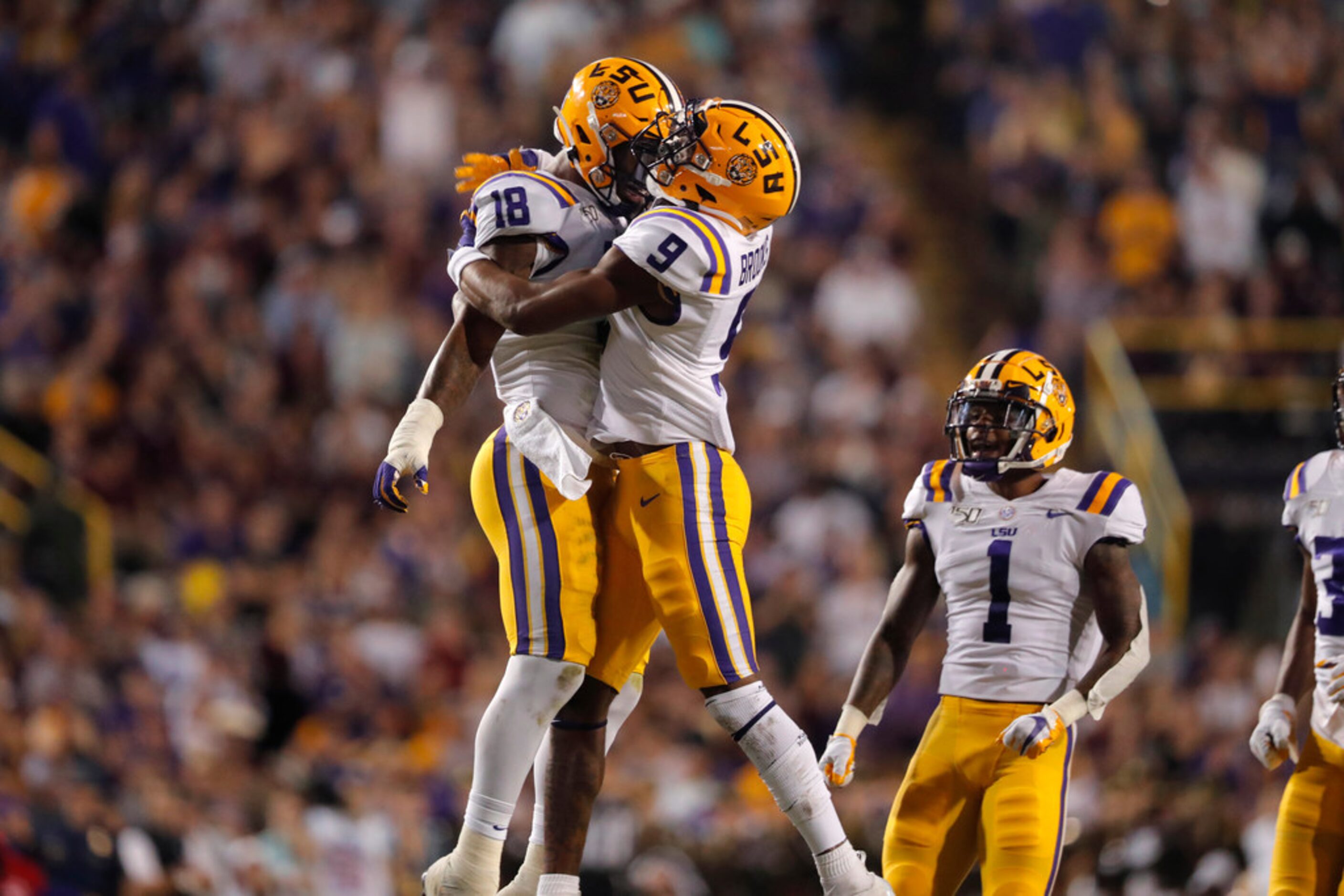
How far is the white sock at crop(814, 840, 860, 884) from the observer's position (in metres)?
5.56

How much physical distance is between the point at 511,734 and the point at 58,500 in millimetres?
7799

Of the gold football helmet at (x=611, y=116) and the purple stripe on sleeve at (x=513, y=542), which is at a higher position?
the gold football helmet at (x=611, y=116)

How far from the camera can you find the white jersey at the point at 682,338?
218 inches

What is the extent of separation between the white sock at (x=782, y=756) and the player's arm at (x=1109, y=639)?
0.59m

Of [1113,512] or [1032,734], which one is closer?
[1032,734]

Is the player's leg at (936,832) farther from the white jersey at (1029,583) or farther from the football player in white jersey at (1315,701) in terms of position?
the football player in white jersey at (1315,701)

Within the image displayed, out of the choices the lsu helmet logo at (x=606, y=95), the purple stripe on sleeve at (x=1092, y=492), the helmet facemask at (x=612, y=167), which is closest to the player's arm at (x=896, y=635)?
the purple stripe on sleeve at (x=1092, y=492)

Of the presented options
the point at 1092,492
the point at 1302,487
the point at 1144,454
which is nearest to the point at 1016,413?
the point at 1092,492

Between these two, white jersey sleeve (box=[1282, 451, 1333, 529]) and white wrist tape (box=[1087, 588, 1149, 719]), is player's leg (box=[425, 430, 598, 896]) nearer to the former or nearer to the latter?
white wrist tape (box=[1087, 588, 1149, 719])

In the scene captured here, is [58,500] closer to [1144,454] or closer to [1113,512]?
[1144,454]

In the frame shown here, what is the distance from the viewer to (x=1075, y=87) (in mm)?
14312

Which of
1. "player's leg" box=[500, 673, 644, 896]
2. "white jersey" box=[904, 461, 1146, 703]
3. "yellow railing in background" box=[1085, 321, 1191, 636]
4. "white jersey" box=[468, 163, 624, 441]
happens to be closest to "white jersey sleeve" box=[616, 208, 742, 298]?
"white jersey" box=[468, 163, 624, 441]

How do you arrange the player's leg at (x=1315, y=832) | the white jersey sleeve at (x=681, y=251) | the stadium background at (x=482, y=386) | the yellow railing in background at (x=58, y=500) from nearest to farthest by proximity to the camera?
the white jersey sleeve at (x=681, y=251) < the player's leg at (x=1315, y=832) < the stadium background at (x=482, y=386) < the yellow railing in background at (x=58, y=500)

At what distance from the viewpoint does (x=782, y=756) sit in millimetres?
5547
